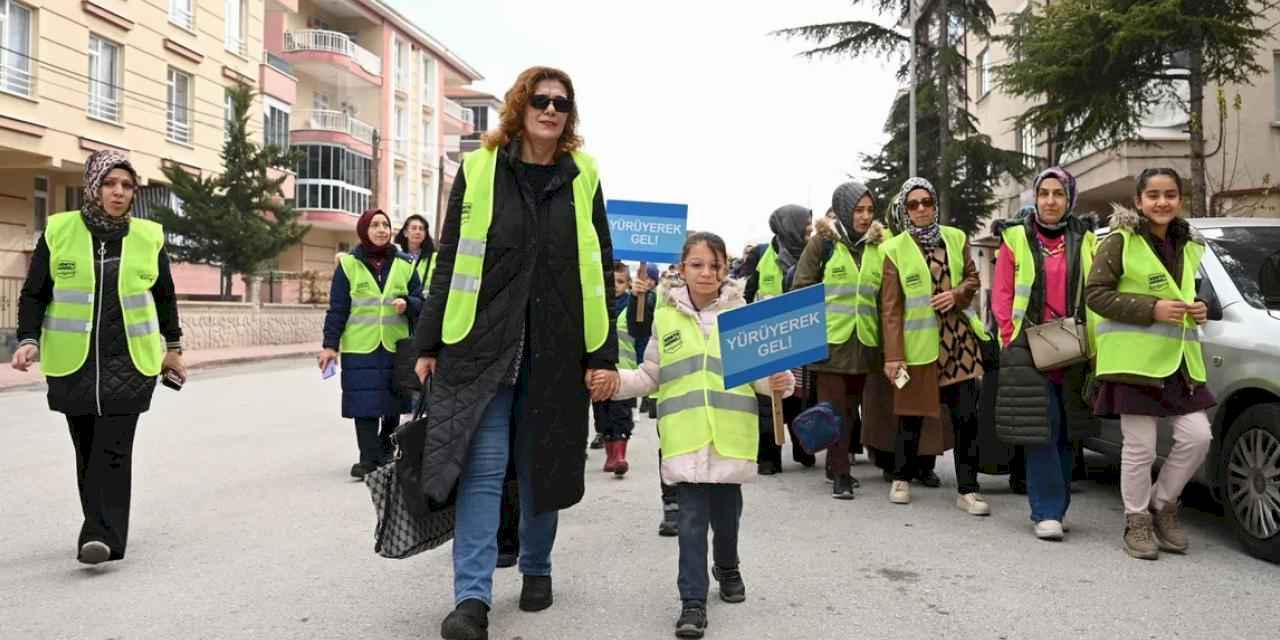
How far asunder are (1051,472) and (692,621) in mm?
2667

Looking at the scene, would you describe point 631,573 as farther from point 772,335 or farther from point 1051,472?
point 1051,472

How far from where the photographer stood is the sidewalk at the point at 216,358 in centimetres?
1628

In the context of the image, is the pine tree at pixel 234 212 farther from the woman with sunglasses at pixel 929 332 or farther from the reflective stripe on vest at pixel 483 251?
the reflective stripe on vest at pixel 483 251

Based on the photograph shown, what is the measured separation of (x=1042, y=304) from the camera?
5746mm

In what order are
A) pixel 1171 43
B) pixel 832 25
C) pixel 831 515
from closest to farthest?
pixel 831 515, pixel 1171 43, pixel 832 25

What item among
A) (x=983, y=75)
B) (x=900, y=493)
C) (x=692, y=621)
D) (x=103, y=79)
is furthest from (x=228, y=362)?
(x=983, y=75)

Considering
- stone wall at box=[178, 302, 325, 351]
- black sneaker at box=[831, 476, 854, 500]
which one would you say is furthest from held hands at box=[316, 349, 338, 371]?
stone wall at box=[178, 302, 325, 351]

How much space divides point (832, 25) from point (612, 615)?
2303cm

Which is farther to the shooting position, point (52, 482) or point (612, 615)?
point (52, 482)

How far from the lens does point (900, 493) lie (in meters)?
6.60

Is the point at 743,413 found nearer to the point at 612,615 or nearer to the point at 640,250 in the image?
the point at 612,615

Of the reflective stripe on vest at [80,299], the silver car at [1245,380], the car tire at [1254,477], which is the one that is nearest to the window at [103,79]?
the reflective stripe on vest at [80,299]

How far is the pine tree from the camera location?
25.5m

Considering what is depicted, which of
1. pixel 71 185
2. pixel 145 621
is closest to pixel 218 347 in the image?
pixel 71 185
